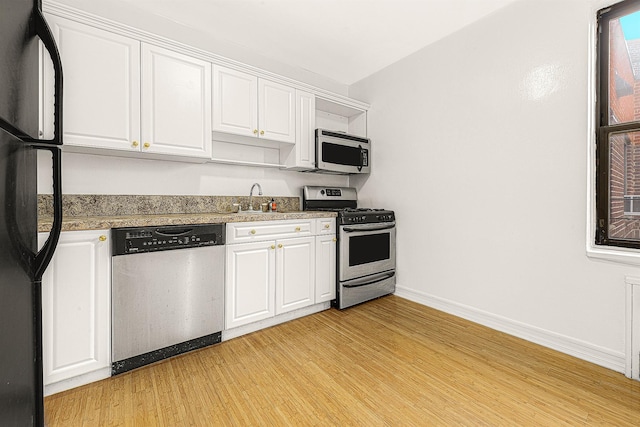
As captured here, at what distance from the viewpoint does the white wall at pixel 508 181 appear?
2059 millimetres

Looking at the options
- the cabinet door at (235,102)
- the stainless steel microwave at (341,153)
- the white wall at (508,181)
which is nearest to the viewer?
the white wall at (508,181)

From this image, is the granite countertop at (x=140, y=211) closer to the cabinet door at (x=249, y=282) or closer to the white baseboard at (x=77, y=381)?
the cabinet door at (x=249, y=282)

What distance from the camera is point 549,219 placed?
2.21 m

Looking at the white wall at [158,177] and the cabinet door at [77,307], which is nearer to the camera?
the cabinet door at [77,307]

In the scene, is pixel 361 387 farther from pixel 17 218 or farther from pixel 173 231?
pixel 17 218

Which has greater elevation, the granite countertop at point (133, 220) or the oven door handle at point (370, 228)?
the granite countertop at point (133, 220)

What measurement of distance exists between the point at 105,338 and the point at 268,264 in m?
1.17

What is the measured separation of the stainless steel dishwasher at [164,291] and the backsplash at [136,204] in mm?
654

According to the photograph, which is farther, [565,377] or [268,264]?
[268,264]

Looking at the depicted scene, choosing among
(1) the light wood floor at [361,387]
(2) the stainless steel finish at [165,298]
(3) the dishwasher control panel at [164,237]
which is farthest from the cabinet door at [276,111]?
(1) the light wood floor at [361,387]

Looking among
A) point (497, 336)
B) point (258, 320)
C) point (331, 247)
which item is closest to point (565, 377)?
point (497, 336)

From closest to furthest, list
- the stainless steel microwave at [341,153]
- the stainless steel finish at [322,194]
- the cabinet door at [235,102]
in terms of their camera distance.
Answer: the cabinet door at [235,102] < the stainless steel microwave at [341,153] < the stainless steel finish at [322,194]

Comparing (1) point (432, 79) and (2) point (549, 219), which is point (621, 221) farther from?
(1) point (432, 79)

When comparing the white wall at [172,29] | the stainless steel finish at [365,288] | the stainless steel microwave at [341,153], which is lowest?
the stainless steel finish at [365,288]
